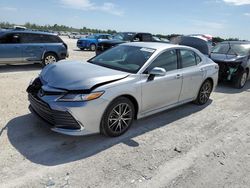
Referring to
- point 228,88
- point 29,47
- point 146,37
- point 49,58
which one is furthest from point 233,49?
point 146,37

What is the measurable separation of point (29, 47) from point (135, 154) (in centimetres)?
782

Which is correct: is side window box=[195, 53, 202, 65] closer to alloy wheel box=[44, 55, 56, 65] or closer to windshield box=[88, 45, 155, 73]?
windshield box=[88, 45, 155, 73]

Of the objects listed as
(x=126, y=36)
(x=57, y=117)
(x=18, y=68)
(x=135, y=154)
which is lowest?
(x=135, y=154)

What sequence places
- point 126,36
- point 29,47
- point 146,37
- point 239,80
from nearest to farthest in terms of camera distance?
point 239,80 < point 29,47 < point 126,36 < point 146,37

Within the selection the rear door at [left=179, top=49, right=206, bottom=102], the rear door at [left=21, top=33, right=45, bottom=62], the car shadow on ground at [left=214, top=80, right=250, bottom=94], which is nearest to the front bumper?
the rear door at [left=179, top=49, right=206, bottom=102]

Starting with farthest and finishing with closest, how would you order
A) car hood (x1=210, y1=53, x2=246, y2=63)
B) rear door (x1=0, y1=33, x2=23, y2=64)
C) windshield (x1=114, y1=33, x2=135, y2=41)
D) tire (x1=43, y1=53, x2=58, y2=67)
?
windshield (x1=114, y1=33, x2=135, y2=41), tire (x1=43, y1=53, x2=58, y2=67), rear door (x1=0, y1=33, x2=23, y2=64), car hood (x1=210, y1=53, x2=246, y2=63)

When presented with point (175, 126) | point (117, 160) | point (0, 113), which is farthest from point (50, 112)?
point (175, 126)

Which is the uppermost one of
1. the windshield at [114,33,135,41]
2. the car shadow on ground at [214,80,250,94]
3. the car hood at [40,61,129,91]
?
the windshield at [114,33,135,41]

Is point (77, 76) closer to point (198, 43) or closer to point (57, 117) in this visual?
point (57, 117)

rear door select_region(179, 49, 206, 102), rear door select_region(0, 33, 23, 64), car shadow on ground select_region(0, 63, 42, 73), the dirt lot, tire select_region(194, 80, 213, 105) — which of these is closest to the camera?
the dirt lot

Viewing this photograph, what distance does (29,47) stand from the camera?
10273 mm

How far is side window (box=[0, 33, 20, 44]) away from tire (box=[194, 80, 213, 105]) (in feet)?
23.5

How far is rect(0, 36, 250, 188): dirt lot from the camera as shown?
11.1ft

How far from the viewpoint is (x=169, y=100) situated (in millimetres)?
5367
